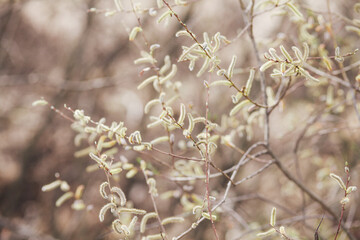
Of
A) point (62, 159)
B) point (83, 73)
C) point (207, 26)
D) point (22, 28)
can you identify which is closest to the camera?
point (83, 73)

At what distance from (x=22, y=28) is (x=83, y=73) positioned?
173cm

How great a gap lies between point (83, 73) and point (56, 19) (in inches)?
66.0

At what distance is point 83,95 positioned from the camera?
410 centimetres

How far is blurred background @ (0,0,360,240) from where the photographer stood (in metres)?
3.73

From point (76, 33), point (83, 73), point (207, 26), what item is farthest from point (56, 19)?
point (207, 26)

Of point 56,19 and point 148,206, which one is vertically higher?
point 56,19

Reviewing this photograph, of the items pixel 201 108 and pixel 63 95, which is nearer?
pixel 63 95

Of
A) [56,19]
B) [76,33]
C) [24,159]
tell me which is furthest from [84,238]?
[56,19]

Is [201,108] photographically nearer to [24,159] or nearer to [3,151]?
[24,159]

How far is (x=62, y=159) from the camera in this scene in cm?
447

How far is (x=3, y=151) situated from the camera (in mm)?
4527

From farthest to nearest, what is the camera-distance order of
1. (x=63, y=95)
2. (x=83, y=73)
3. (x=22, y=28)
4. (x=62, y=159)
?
1. (x=22, y=28)
2. (x=62, y=159)
3. (x=83, y=73)
4. (x=63, y=95)

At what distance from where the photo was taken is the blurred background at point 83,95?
147 inches

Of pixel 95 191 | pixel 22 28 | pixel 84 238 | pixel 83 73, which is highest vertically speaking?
pixel 22 28
